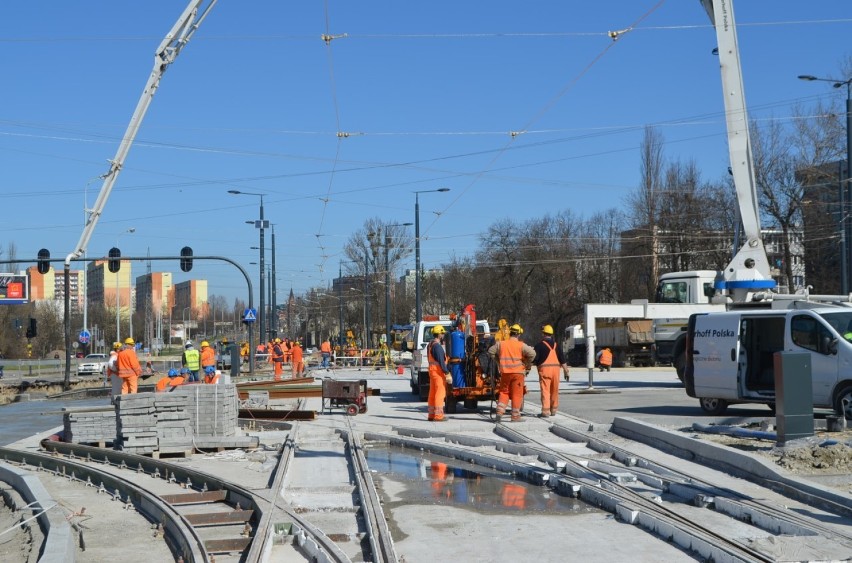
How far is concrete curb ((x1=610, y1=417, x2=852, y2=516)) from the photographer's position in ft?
32.6

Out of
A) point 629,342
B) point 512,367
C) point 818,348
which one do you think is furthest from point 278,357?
point 818,348

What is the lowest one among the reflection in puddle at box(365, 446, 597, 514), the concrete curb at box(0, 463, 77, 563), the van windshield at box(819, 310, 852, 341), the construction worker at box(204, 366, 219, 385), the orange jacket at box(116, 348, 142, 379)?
the reflection in puddle at box(365, 446, 597, 514)

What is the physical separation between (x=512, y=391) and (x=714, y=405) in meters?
3.86

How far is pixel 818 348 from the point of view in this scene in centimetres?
1662

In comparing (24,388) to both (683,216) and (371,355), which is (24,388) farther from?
(683,216)

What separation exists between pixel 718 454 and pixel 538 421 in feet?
22.4

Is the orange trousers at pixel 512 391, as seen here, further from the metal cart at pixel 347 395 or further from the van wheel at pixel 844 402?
the van wheel at pixel 844 402

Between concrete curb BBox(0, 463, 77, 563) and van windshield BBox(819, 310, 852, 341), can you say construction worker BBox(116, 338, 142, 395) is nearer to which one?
concrete curb BBox(0, 463, 77, 563)

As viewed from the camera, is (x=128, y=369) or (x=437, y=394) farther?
(x=128, y=369)

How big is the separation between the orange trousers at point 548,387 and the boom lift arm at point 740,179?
518 cm

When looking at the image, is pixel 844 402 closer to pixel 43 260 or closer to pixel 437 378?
pixel 437 378

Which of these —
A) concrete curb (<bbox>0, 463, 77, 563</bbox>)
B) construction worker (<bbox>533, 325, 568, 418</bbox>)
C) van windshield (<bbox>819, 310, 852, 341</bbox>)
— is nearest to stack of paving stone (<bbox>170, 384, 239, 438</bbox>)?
concrete curb (<bbox>0, 463, 77, 563</bbox>)

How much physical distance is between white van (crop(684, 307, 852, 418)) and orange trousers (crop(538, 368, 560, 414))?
2590 mm

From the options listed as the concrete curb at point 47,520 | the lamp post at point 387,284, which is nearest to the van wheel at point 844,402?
the concrete curb at point 47,520
